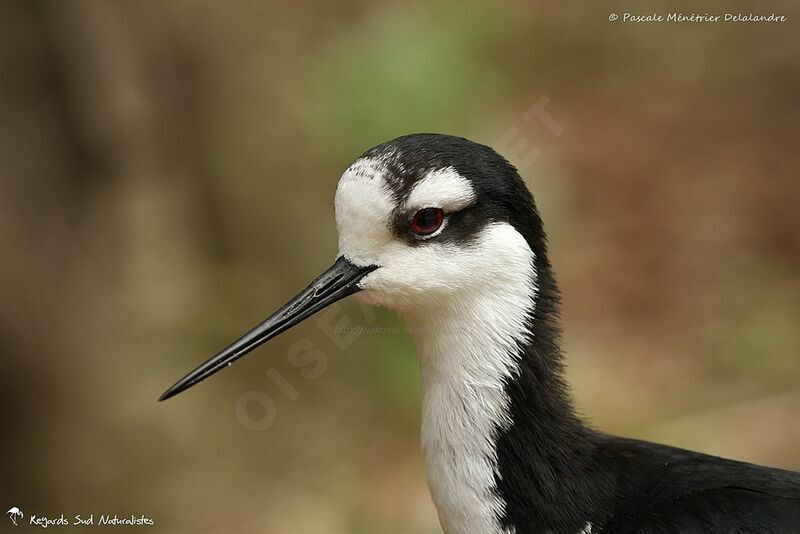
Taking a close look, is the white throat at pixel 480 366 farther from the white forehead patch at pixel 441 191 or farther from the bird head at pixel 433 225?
the white forehead patch at pixel 441 191

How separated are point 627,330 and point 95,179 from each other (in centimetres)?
292

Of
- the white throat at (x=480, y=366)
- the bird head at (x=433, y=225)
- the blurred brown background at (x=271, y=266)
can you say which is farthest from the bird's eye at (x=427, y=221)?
the blurred brown background at (x=271, y=266)

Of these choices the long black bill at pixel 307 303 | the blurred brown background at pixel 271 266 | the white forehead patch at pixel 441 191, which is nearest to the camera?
the white forehead patch at pixel 441 191

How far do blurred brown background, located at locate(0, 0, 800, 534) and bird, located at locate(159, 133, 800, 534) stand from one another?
1931mm

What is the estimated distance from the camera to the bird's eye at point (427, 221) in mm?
2477

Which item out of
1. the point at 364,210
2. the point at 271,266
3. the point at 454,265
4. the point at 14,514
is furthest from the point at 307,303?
the point at 14,514

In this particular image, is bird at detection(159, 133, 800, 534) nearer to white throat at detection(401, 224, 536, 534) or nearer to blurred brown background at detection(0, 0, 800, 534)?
white throat at detection(401, 224, 536, 534)

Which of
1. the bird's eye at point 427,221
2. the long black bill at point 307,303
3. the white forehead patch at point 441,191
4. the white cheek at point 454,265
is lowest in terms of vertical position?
the long black bill at point 307,303

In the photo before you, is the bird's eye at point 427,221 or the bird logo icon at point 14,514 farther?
the bird logo icon at point 14,514

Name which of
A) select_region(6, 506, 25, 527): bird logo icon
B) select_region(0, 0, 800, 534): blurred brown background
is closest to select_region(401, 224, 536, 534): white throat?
select_region(0, 0, 800, 534): blurred brown background

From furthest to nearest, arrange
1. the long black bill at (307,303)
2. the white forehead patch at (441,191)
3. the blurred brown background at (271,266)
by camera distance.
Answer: the blurred brown background at (271,266) → the long black bill at (307,303) → the white forehead patch at (441,191)

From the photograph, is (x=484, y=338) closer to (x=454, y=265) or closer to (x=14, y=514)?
(x=454, y=265)

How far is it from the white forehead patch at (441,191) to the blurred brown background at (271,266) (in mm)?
1957

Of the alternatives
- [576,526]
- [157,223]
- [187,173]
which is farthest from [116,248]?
[576,526]
